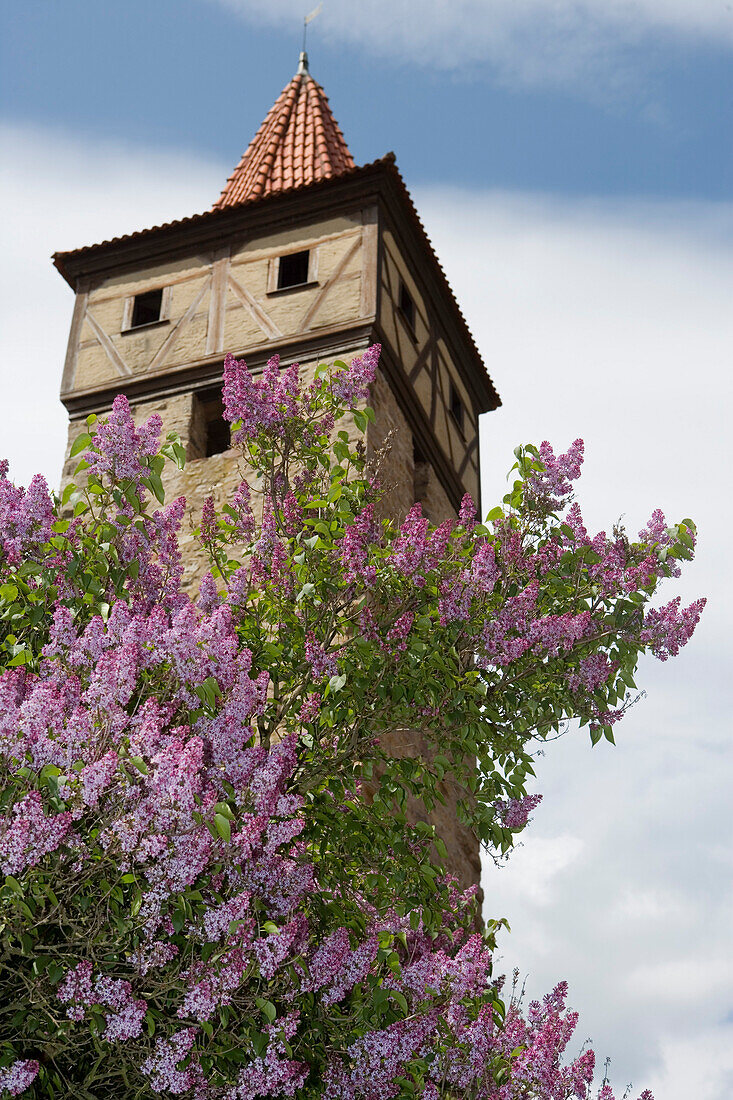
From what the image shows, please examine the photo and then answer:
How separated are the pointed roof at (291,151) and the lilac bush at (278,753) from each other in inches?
335

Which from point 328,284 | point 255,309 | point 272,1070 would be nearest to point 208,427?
point 255,309

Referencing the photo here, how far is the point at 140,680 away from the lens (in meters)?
5.55

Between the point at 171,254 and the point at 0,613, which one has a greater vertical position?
the point at 171,254

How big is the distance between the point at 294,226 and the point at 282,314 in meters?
1.45

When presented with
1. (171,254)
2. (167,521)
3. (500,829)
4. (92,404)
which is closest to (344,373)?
(167,521)

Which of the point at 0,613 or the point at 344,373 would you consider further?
the point at 344,373

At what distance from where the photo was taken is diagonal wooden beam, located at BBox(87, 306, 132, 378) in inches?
533

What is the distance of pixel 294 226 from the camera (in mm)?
13828

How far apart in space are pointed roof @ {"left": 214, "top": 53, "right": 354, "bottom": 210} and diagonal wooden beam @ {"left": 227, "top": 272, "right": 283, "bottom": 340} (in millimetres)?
1148

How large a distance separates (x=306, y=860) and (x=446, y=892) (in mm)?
1300

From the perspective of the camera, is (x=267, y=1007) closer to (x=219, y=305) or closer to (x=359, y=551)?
(x=359, y=551)

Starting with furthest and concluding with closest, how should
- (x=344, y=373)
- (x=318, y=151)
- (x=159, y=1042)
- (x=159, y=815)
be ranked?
(x=318, y=151), (x=344, y=373), (x=159, y=1042), (x=159, y=815)

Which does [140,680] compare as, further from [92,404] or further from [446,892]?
[92,404]

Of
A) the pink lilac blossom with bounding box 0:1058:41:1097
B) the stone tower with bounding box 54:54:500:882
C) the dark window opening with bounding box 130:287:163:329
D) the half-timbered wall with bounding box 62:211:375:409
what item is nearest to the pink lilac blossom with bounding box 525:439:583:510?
the pink lilac blossom with bounding box 0:1058:41:1097
